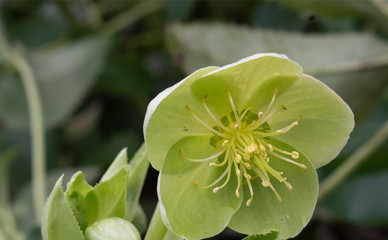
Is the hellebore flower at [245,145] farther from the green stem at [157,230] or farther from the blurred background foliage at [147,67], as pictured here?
the blurred background foliage at [147,67]

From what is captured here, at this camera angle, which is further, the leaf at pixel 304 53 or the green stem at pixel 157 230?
the leaf at pixel 304 53

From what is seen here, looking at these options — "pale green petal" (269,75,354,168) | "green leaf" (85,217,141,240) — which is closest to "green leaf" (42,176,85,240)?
"green leaf" (85,217,141,240)

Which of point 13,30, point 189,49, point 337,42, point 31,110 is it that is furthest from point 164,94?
point 13,30

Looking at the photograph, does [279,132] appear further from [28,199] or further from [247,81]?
[28,199]

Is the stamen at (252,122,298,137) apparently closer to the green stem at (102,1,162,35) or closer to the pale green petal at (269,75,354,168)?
the pale green petal at (269,75,354,168)

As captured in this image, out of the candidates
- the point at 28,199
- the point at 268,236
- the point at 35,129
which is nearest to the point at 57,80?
the point at 35,129

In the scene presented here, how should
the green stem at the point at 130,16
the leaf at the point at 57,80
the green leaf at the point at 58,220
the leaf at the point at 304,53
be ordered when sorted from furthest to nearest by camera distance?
the green stem at the point at 130,16, the leaf at the point at 57,80, the leaf at the point at 304,53, the green leaf at the point at 58,220

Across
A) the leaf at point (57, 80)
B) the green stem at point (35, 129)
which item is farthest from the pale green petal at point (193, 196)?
the leaf at point (57, 80)
